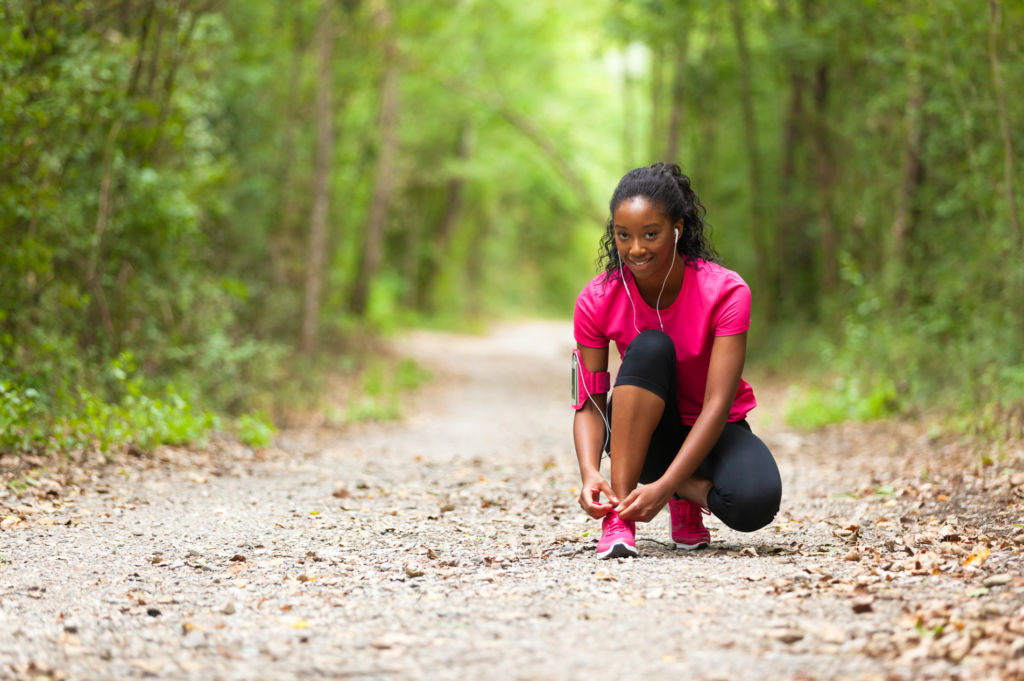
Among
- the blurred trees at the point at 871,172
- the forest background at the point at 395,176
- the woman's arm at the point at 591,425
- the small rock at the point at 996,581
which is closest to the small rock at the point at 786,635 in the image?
the small rock at the point at 996,581

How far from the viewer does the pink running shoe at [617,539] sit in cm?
349

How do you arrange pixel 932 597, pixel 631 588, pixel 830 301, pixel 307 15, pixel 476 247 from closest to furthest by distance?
pixel 932 597
pixel 631 588
pixel 307 15
pixel 830 301
pixel 476 247

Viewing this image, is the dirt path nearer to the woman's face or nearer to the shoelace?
the shoelace

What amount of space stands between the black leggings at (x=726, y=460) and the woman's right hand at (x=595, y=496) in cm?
39

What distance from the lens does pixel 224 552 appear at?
377 cm

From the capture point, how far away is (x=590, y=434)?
365 centimetres

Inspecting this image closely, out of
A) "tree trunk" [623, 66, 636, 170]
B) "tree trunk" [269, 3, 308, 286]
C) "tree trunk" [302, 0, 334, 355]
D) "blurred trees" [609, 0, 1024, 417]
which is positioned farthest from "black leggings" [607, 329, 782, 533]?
"tree trunk" [623, 66, 636, 170]

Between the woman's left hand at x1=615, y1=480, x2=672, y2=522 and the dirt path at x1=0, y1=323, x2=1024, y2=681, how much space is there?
0.21m

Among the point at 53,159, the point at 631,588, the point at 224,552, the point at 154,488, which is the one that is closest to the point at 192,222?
the point at 53,159

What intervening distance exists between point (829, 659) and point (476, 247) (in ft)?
112

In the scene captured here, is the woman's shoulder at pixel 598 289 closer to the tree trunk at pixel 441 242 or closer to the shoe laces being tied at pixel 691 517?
the shoe laces being tied at pixel 691 517

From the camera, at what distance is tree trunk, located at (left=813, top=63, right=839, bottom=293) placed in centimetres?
1421

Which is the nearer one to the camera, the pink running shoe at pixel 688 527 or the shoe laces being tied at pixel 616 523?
the shoe laces being tied at pixel 616 523

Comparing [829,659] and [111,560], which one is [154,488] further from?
[829,659]
